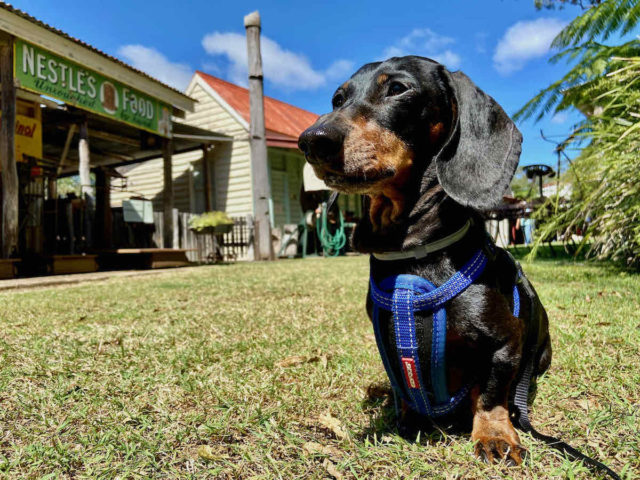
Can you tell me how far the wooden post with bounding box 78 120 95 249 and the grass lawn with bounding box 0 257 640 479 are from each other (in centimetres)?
524

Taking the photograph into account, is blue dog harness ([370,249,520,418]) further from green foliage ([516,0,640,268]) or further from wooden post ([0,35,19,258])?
wooden post ([0,35,19,258])

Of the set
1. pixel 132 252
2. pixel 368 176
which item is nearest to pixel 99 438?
pixel 368 176

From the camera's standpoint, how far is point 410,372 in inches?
50.3

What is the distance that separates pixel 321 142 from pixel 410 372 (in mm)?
729

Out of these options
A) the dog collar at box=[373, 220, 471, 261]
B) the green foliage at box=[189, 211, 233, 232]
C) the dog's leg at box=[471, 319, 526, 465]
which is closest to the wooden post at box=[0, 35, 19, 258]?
the green foliage at box=[189, 211, 233, 232]

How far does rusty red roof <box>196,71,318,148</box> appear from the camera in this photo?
12742mm

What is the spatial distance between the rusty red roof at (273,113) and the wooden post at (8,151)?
21.1 ft

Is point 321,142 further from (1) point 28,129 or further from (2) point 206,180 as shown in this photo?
(2) point 206,180

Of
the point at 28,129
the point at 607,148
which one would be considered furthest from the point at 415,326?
the point at 28,129

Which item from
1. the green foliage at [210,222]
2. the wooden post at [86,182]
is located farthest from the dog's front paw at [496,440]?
the green foliage at [210,222]

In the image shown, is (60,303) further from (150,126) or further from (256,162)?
(256,162)

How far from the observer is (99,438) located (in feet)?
4.81

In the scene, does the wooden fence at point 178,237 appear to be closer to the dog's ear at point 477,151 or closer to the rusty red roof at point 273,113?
the rusty red roof at point 273,113

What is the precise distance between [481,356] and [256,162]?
10460 millimetres
